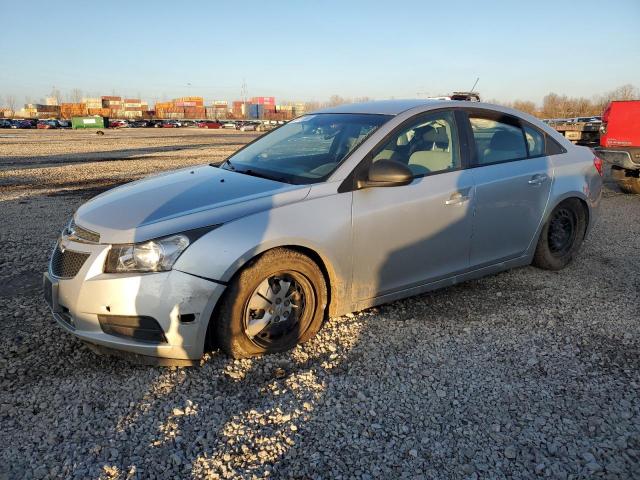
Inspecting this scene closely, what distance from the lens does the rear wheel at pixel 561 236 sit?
4.86 meters

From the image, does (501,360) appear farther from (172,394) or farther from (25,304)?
(25,304)

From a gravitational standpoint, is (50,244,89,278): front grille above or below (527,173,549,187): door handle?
below

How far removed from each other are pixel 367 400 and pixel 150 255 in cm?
152

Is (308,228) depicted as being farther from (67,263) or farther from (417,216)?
(67,263)

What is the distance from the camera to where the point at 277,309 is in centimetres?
335

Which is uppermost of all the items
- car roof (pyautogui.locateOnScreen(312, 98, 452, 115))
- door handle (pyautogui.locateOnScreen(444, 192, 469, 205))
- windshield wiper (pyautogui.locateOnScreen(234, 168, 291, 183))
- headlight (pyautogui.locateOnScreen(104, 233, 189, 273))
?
car roof (pyautogui.locateOnScreen(312, 98, 452, 115))

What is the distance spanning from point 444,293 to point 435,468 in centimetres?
231

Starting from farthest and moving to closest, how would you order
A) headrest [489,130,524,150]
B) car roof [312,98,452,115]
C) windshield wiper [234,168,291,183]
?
headrest [489,130,524,150] → car roof [312,98,452,115] → windshield wiper [234,168,291,183]

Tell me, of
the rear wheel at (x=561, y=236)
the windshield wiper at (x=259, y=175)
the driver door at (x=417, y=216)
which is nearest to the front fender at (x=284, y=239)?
the driver door at (x=417, y=216)

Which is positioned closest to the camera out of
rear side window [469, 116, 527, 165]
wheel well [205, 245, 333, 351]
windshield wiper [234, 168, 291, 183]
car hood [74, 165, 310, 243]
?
car hood [74, 165, 310, 243]

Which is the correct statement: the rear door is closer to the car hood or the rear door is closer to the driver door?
the driver door

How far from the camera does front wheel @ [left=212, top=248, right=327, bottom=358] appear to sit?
3139 mm

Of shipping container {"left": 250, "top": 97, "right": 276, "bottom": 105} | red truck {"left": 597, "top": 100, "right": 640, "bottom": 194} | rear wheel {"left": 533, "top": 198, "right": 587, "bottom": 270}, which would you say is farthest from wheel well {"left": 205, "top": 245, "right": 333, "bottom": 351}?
shipping container {"left": 250, "top": 97, "right": 276, "bottom": 105}

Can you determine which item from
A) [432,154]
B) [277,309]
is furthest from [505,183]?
[277,309]
